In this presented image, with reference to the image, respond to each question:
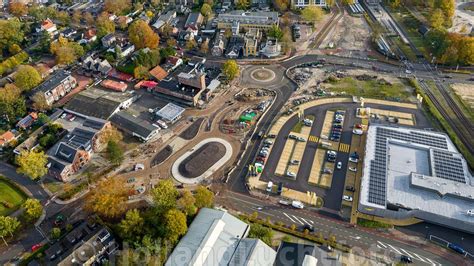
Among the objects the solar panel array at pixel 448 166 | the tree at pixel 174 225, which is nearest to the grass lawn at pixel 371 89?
the solar panel array at pixel 448 166

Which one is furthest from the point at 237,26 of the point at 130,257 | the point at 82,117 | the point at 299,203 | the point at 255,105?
the point at 130,257

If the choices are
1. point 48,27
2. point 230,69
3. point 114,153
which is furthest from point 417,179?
point 48,27

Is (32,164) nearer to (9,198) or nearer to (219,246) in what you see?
(9,198)

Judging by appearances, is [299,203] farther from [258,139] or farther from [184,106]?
[184,106]

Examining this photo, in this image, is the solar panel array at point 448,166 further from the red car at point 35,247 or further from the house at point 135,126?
the red car at point 35,247

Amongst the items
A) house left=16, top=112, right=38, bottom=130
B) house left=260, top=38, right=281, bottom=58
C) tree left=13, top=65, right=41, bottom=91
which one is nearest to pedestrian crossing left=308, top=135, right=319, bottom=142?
house left=260, top=38, right=281, bottom=58

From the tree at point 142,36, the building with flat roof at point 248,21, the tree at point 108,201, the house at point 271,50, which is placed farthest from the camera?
the building with flat roof at point 248,21
